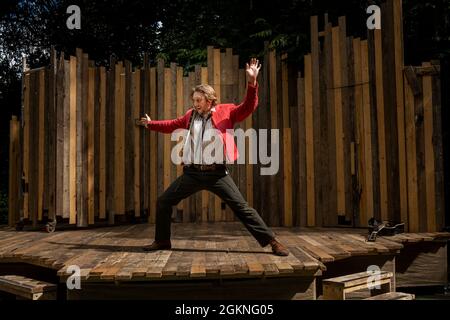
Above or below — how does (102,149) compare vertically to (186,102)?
below

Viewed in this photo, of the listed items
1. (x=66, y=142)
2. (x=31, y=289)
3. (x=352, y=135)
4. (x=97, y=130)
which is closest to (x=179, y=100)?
(x=97, y=130)

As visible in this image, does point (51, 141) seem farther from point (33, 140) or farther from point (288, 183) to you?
point (288, 183)

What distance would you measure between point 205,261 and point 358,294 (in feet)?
5.94

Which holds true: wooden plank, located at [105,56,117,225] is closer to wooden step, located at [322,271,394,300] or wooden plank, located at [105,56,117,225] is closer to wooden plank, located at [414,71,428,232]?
wooden step, located at [322,271,394,300]

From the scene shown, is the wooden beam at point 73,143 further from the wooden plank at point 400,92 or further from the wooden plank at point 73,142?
the wooden plank at point 400,92

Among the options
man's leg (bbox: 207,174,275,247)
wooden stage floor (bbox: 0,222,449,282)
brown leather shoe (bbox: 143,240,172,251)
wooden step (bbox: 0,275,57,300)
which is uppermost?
man's leg (bbox: 207,174,275,247)

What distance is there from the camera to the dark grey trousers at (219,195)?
4457mm

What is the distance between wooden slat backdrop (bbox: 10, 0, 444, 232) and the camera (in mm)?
6238

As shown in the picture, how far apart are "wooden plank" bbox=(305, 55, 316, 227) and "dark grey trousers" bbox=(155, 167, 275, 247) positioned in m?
2.75

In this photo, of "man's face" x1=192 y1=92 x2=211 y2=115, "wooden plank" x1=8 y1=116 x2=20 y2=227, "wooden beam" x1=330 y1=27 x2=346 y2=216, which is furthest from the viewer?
"wooden plank" x1=8 y1=116 x2=20 y2=227

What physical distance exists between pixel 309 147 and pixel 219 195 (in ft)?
9.70

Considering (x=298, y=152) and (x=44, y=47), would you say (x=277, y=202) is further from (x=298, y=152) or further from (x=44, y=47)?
(x=44, y=47)

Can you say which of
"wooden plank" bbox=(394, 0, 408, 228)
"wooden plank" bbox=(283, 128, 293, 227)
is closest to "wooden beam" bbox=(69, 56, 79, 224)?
"wooden plank" bbox=(283, 128, 293, 227)

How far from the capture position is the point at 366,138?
21.7 feet
